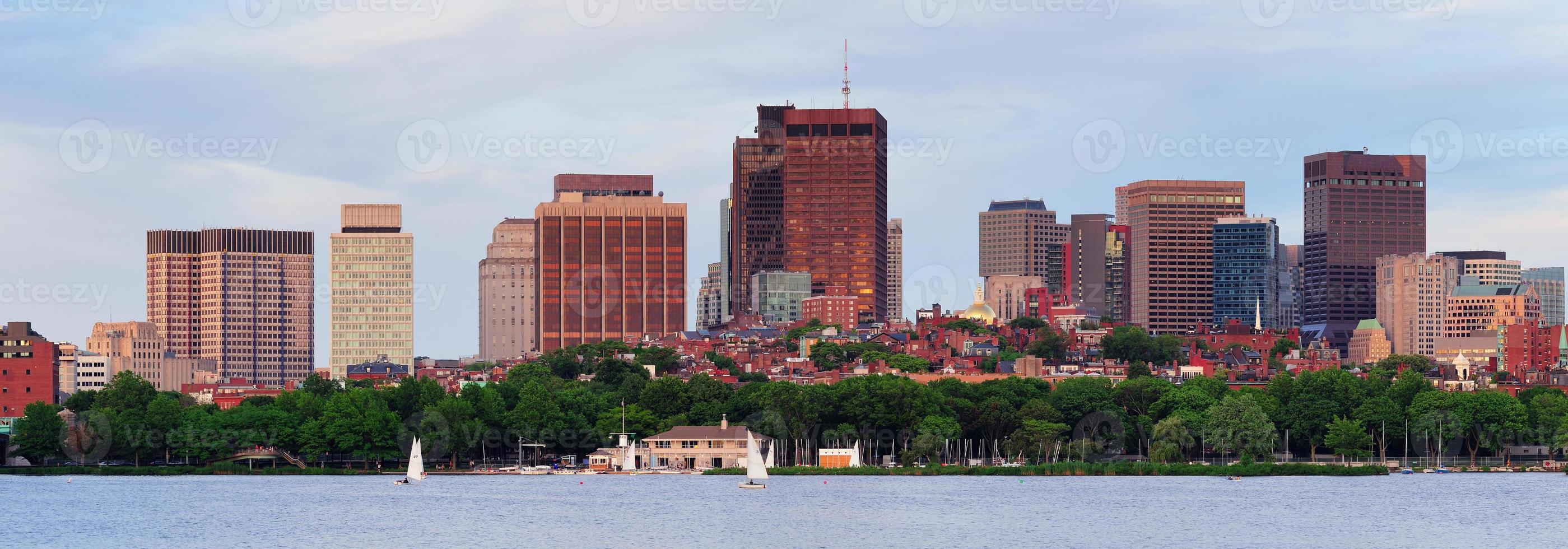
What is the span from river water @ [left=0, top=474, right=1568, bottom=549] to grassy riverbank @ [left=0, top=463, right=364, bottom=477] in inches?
305

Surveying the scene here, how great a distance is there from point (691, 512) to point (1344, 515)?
37456 millimetres

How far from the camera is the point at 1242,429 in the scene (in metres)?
170

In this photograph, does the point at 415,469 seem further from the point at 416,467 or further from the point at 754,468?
the point at 754,468

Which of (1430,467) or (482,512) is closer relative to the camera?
(482,512)

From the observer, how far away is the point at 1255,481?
160 m

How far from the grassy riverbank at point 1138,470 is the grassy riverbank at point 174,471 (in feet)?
134

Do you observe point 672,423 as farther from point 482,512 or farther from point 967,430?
point 482,512

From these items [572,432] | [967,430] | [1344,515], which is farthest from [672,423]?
[1344,515]

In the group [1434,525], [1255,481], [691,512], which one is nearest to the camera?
[1434,525]

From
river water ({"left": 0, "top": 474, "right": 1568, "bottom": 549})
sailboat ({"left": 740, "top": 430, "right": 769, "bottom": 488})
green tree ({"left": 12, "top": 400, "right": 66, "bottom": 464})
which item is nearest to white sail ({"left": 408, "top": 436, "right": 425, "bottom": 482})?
river water ({"left": 0, "top": 474, "right": 1568, "bottom": 549})

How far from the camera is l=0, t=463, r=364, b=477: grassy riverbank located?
17500cm

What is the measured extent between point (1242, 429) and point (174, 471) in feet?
282

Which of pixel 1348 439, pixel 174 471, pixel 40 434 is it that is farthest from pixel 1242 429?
pixel 40 434

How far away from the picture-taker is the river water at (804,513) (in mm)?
108438
